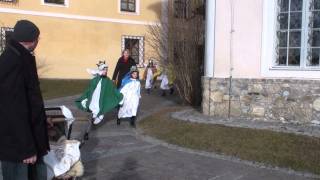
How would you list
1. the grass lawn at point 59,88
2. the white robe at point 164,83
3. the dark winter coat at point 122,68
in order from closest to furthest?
the dark winter coat at point 122,68
the white robe at point 164,83
the grass lawn at point 59,88

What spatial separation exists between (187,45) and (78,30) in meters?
14.1

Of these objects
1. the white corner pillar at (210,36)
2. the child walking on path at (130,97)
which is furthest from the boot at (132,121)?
the white corner pillar at (210,36)

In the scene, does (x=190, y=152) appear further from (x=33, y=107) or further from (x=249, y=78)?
(x=33, y=107)

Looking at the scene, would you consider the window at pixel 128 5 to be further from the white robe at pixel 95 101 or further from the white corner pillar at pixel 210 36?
the white robe at pixel 95 101

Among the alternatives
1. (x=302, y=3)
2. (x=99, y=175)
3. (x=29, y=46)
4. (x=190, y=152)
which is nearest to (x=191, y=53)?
(x=302, y=3)

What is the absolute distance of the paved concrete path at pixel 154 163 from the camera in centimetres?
695

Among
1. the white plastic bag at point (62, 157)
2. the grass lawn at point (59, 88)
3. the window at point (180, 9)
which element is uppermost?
the window at point (180, 9)

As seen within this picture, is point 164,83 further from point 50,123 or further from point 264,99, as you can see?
point 50,123

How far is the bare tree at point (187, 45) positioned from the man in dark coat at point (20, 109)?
385 inches

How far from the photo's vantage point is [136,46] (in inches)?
1179

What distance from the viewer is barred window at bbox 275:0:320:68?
34.3ft

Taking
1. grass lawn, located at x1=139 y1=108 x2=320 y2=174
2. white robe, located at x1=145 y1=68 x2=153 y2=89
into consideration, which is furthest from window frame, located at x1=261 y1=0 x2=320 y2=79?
white robe, located at x1=145 y1=68 x2=153 y2=89

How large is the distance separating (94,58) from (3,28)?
17.5 feet

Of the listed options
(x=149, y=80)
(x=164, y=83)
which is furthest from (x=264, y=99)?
(x=149, y=80)
